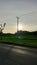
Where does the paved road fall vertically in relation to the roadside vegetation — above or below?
above

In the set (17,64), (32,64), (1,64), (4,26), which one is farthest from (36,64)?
(4,26)

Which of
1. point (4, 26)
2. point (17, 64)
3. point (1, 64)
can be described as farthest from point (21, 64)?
point (4, 26)

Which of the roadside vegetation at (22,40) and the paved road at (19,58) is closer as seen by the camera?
the paved road at (19,58)

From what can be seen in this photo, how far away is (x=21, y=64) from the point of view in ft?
40.5

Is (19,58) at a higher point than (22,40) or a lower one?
higher

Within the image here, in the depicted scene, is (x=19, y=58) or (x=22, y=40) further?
(x=22, y=40)

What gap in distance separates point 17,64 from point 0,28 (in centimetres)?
7437

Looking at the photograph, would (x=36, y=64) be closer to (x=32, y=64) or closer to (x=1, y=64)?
(x=32, y=64)

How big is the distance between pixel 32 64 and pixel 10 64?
125 cm

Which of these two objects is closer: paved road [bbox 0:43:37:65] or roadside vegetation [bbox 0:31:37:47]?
paved road [bbox 0:43:37:65]

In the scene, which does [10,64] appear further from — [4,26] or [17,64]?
[4,26]

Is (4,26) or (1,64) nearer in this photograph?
(1,64)

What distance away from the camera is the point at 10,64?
41.2 ft

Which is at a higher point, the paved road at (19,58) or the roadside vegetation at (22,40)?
the paved road at (19,58)
